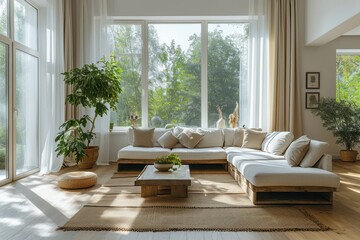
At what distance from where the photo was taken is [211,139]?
588 cm

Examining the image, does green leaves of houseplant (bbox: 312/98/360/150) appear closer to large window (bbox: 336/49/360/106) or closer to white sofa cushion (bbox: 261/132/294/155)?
large window (bbox: 336/49/360/106)

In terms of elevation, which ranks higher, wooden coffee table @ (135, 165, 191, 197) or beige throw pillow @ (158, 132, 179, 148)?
beige throw pillow @ (158, 132, 179, 148)

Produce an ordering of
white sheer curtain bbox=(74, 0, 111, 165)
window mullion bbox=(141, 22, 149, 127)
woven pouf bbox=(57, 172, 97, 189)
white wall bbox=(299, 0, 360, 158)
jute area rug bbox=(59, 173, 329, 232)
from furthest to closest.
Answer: window mullion bbox=(141, 22, 149, 127) < white wall bbox=(299, 0, 360, 158) < white sheer curtain bbox=(74, 0, 111, 165) < woven pouf bbox=(57, 172, 97, 189) < jute area rug bbox=(59, 173, 329, 232)

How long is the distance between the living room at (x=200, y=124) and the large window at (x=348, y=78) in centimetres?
58

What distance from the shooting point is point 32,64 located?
5273mm

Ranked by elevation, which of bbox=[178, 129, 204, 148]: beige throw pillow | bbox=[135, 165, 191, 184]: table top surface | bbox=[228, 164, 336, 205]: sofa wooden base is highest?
bbox=[178, 129, 204, 148]: beige throw pillow

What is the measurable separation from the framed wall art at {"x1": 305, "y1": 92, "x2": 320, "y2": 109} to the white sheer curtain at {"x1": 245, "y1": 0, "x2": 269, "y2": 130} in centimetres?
96

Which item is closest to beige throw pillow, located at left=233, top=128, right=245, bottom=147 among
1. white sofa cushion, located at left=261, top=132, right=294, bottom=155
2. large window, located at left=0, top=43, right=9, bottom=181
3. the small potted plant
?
white sofa cushion, located at left=261, top=132, right=294, bottom=155

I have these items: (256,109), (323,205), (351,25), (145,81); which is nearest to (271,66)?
(256,109)

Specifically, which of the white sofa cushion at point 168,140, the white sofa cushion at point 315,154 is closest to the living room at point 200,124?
the white sofa cushion at point 315,154

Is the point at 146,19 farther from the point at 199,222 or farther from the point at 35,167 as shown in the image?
the point at 199,222

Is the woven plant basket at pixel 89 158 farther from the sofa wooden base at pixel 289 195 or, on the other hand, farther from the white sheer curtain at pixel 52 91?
the sofa wooden base at pixel 289 195

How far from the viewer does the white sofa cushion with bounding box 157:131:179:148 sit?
5664 millimetres

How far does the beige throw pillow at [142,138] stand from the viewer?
5727 mm
